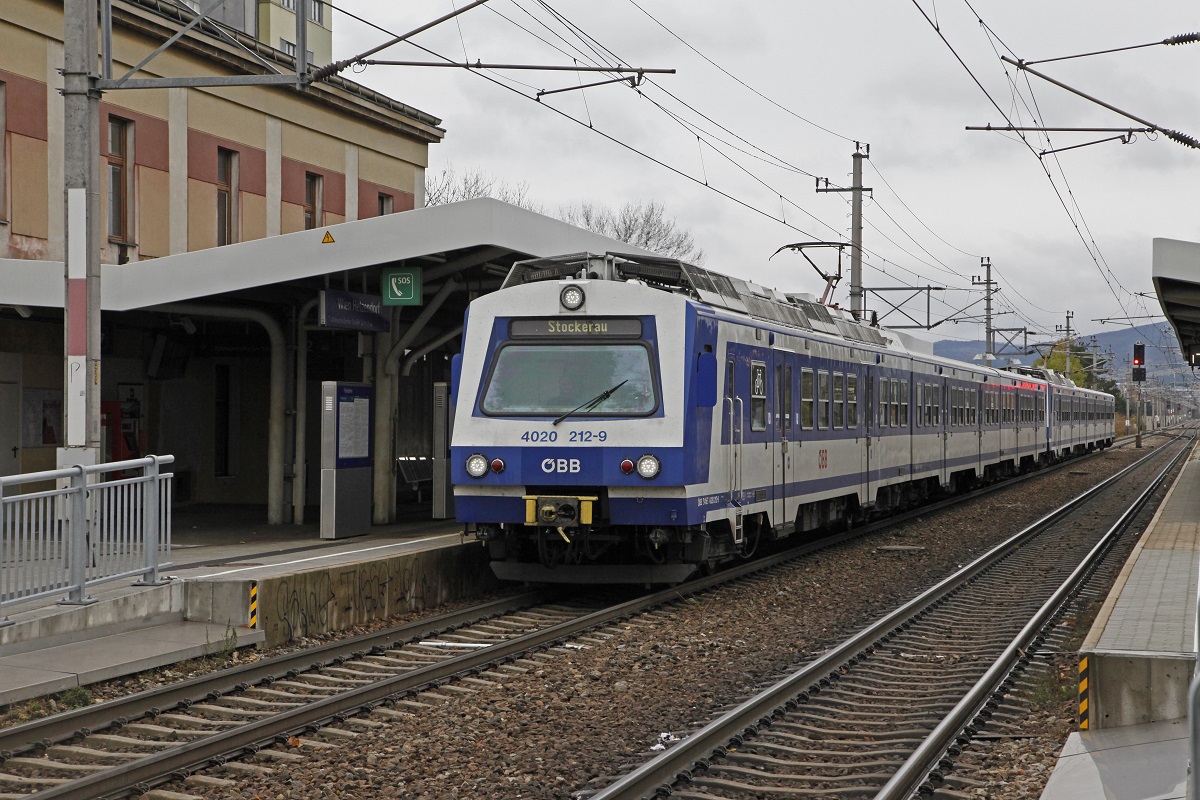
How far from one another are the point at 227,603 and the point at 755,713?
466 cm

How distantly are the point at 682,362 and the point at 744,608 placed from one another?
253 cm

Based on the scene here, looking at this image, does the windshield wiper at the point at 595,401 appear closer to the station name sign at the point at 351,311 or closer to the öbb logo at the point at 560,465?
the öbb logo at the point at 560,465

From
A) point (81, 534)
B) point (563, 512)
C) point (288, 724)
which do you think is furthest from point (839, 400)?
point (288, 724)

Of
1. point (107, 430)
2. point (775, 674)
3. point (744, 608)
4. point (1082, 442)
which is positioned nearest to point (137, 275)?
point (107, 430)

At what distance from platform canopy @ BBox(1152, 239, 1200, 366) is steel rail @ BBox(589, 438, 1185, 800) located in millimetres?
5066

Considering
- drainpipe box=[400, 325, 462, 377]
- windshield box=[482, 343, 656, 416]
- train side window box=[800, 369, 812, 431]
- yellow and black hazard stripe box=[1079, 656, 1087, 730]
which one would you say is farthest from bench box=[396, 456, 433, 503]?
yellow and black hazard stripe box=[1079, 656, 1087, 730]

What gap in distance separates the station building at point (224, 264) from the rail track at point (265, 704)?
18.8 feet

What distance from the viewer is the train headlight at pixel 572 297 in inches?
494

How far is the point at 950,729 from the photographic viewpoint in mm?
7727

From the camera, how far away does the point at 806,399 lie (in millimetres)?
16625

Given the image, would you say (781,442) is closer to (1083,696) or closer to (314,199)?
(1083,696)

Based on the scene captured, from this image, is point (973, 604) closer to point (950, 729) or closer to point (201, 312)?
point (950, 729)

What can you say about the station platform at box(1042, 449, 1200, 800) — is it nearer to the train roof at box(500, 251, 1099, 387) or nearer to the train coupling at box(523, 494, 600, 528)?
the train coupling at box(523, 494, 600, 528)

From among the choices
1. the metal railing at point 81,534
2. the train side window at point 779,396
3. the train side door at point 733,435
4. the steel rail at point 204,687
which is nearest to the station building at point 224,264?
the train side window at point 779,396
